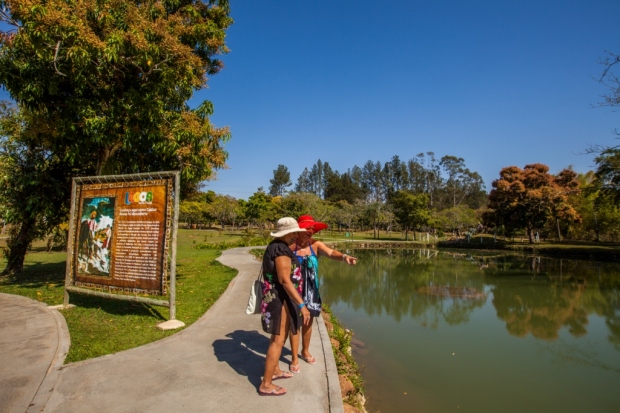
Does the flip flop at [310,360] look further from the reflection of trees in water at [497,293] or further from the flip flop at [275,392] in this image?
the reflection of trees in water at [497,293]

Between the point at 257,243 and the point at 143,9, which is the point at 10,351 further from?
the point at 257,243

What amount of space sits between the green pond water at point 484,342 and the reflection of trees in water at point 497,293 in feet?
0.12

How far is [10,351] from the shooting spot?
4230 mm

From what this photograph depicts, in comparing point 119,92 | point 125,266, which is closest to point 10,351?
point 125,266

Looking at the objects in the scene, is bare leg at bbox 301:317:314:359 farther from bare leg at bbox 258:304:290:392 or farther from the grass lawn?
the grass lawn

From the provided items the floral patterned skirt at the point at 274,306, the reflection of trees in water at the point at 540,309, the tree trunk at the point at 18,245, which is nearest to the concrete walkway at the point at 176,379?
the floral patterned skirt at the point at 274,306

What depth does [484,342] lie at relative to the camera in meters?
7.75

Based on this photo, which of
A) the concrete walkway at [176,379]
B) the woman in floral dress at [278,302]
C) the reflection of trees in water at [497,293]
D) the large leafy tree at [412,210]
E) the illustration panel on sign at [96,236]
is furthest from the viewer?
the large leafy tree at [412,210]

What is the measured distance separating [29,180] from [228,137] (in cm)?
487

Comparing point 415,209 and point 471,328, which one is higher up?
point 415,209

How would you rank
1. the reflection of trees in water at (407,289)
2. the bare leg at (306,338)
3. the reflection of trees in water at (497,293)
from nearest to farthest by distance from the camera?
the bare leg at (306,338) < the reflection of trees in water at (497,293) < the reflection of trees in water at (407,289)

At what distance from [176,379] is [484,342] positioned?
659 cm

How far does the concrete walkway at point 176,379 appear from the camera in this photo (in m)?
3.09

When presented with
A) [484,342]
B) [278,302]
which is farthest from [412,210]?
Answer: [278,302]
